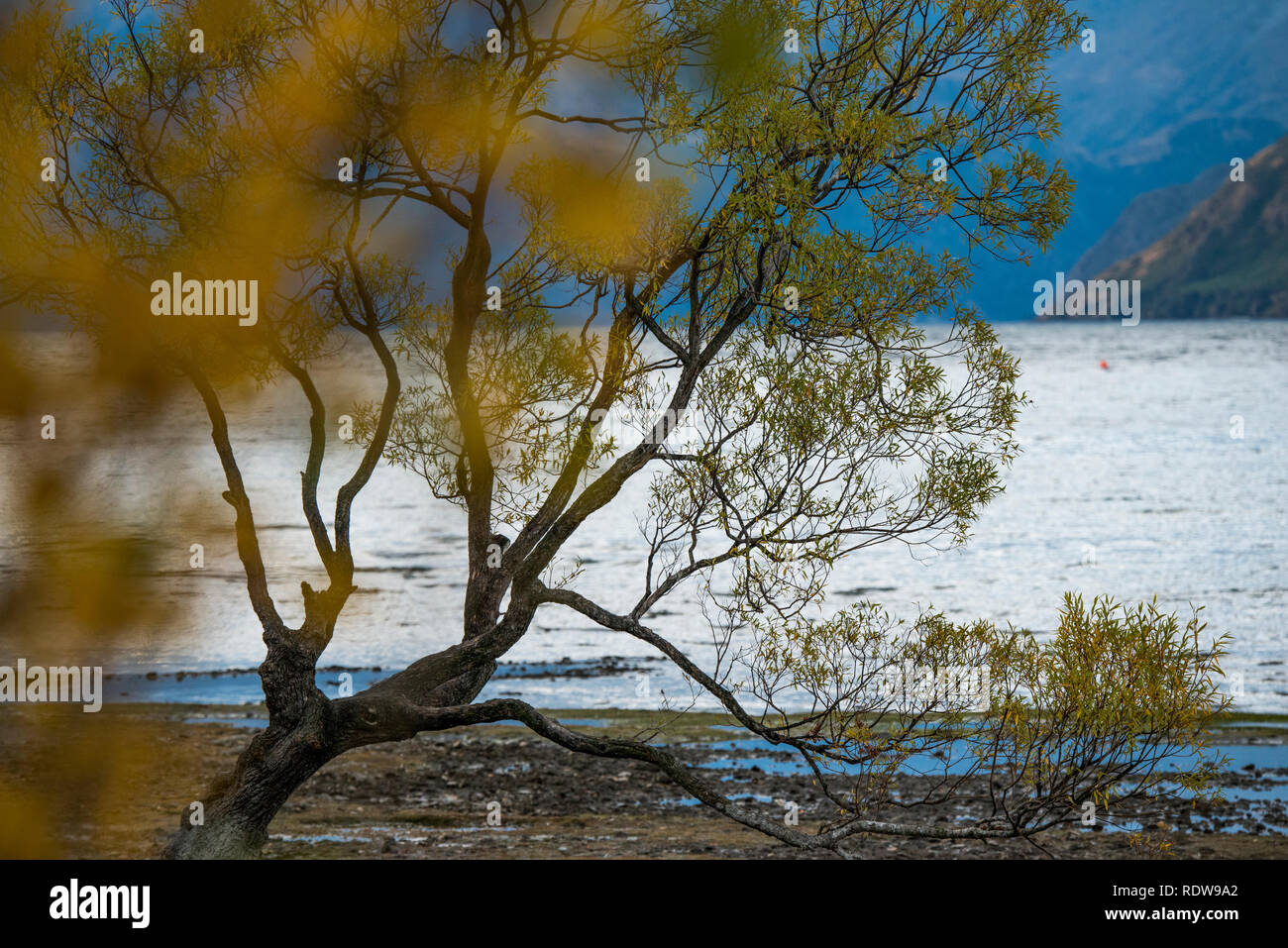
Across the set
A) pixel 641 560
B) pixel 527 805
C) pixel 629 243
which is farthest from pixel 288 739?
pixel 641 560

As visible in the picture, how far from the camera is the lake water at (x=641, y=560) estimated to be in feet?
83.4

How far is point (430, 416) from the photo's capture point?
17.2m

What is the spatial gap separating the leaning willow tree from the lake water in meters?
2.05

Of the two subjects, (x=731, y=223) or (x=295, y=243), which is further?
(x=295, y=243)

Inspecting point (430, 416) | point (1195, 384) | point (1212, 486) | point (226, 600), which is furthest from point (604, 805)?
point (1195, 384)

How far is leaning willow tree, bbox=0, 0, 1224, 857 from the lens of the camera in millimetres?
12969

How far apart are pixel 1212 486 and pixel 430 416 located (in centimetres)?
6669

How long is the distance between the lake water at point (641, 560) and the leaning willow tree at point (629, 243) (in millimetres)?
2047

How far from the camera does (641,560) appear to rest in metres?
54.3

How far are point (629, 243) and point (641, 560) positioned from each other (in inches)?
1630

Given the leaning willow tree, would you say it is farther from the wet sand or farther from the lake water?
the wet sand

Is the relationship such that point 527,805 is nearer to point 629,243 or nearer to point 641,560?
point 629,243

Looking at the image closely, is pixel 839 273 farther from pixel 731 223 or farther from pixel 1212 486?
pixel 1212 486

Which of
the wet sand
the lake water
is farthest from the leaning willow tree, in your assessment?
the wet sand
